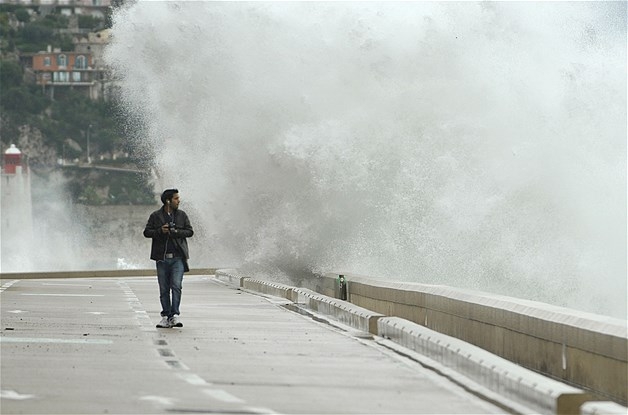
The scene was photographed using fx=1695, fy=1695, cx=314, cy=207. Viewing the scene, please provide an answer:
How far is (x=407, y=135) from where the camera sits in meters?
34.5

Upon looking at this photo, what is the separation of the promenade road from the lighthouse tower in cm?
12414

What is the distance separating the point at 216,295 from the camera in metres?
29.1

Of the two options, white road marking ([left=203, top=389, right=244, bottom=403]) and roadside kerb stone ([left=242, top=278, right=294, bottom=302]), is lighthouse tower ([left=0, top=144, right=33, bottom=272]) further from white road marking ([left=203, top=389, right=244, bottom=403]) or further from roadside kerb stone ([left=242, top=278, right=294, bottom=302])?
white road marking ([left=203, top=389, right=244, bottom=403])

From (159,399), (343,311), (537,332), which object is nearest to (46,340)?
(343,311)

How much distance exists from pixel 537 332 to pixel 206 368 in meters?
2.81

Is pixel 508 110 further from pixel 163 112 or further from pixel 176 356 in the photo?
pixel 176 356

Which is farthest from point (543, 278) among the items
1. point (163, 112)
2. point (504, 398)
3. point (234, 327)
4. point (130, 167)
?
point (130, 167)

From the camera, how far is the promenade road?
11320mm

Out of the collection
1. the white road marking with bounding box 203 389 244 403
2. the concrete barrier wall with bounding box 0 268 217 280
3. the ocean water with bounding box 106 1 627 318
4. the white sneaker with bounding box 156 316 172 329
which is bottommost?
the concrete barrier wall with bounding box 0 268 217 280

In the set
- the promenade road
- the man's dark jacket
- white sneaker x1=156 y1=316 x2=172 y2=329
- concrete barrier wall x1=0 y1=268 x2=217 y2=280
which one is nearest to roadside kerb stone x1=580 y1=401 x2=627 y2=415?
the promenade road

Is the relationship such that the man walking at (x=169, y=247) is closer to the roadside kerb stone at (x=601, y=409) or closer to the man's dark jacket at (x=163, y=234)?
the man's dark jacket at (x=163, y=234)

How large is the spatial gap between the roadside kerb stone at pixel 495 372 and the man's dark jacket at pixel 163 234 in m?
3.37

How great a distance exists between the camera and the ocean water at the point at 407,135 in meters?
33.4

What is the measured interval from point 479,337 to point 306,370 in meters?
3.07
